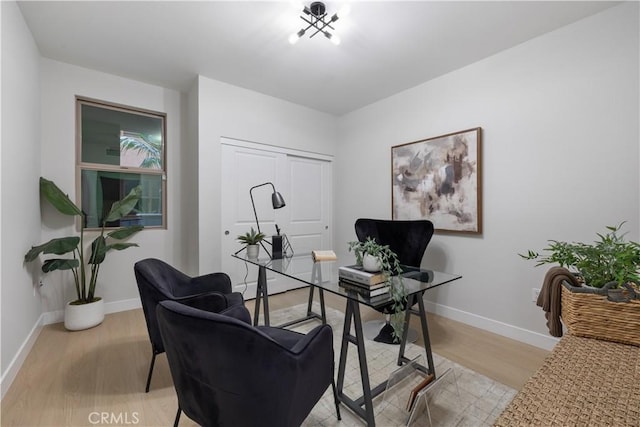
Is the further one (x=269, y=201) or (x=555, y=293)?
(x=269, y=201)

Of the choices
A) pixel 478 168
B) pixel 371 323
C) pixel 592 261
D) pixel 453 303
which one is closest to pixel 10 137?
pixel 371 323

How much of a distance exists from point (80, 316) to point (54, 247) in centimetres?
72

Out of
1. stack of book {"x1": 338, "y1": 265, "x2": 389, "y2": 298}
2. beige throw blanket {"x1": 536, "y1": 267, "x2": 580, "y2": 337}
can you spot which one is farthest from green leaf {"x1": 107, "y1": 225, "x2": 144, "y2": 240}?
beige throw blanket {"x1": 536, "y1": 267, "x2": 580, "y2": 337}

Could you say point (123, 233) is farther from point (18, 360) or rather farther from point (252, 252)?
point (252, 252)

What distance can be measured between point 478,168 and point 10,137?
3.82 m

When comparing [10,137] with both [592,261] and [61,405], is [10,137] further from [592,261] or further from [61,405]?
[592,261]

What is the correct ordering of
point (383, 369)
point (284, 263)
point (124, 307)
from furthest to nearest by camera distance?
point (124, 307)
point (284, 263)
point (383, 369)

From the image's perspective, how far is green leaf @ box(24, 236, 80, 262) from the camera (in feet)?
7.38

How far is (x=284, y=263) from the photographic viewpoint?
2.40 meters

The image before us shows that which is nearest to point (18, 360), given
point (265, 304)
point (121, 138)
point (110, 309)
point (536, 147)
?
point (110, 309)

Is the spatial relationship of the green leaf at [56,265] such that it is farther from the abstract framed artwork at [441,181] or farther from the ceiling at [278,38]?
the abstract framed artwork at [441,181]

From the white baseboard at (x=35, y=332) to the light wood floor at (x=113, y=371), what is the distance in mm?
41

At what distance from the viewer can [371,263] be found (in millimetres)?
1688

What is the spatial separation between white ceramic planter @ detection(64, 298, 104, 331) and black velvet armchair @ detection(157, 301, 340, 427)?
2.24 m
